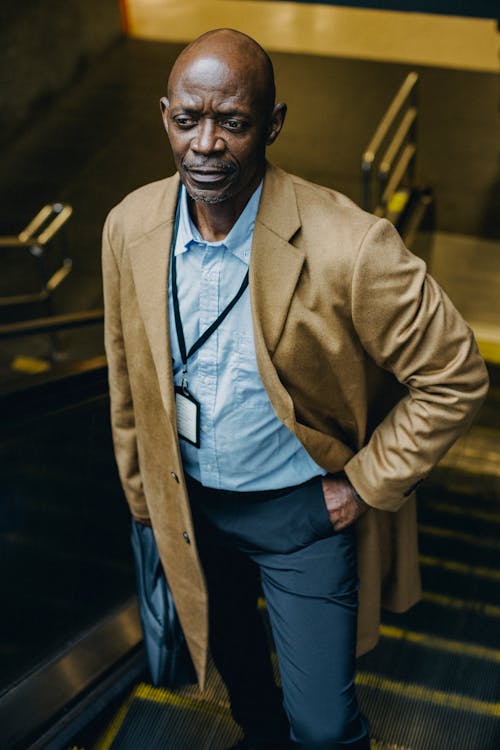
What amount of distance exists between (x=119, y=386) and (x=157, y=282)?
461mm

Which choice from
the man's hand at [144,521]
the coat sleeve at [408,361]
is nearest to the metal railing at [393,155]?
the man's hand at [144,521]

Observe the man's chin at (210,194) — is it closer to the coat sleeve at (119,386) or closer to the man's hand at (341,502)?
the coat sleeve at (119,386)

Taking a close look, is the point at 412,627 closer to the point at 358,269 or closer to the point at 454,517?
the point at 454,517

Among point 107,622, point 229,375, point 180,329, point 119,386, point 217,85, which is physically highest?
point 217,85

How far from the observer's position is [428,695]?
10.6ft

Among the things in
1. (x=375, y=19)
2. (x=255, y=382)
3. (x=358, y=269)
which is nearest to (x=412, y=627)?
(x=255, y=382)

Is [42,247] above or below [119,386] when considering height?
below

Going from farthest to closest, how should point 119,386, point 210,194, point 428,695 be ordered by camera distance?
point 428,695 → point 119,386 → point 210,194

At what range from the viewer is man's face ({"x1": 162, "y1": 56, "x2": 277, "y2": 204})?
78.2 inches

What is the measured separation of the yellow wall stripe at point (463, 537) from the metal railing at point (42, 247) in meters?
3.65

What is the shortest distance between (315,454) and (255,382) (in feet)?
0.84

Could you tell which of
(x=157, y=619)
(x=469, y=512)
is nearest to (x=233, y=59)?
(x=157, y=619)

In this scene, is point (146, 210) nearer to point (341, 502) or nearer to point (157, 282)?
point (157, 282)

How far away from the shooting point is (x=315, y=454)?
2.39m
